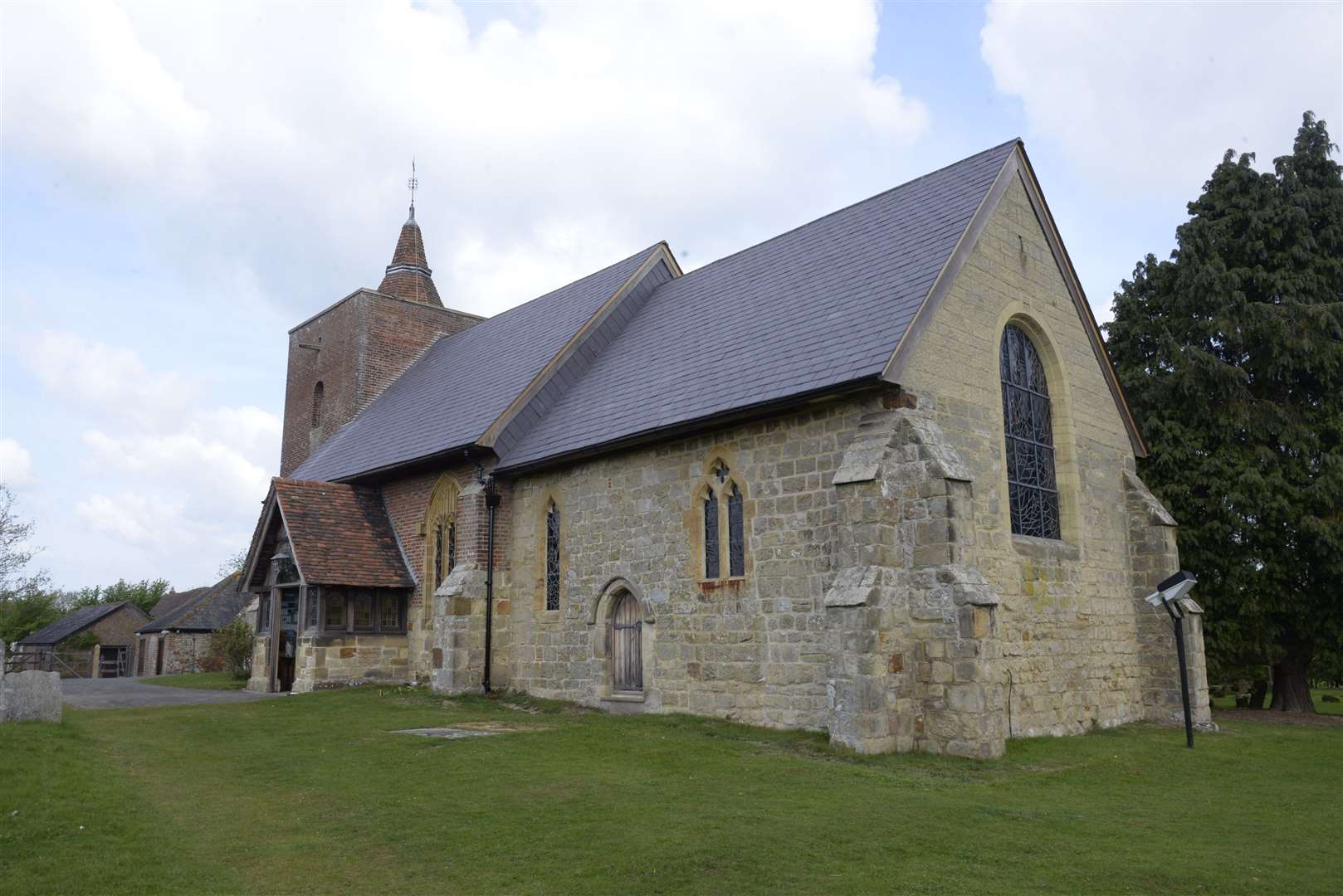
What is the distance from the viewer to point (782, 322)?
640 inches

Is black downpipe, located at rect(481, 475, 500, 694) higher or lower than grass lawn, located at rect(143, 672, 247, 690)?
higher

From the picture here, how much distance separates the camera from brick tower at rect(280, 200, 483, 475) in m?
29.1

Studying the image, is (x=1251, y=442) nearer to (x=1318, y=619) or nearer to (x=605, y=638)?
(x=1318, y=619)

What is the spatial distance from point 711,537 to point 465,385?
1026 cm

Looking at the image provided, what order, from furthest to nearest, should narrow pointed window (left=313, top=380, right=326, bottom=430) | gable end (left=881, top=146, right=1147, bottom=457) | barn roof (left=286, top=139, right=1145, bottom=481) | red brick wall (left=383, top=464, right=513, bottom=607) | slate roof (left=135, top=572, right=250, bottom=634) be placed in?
slate roof (left=135, top=572, right=250, bottom=634)
narrow pointed window (left=313, top=380, right=326, bottom=430)
red brick wall (left=383, top=464, right=513, bottom=607)
barn roof (left=286, top=139, right=1145, bottom=481)
gable end (left=881, top=146, right=1147, bottom=457)

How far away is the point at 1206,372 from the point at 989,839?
15.9 m

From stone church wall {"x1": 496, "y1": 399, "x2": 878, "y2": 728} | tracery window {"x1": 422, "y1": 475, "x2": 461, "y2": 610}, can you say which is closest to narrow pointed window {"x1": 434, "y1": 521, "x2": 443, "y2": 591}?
tracery window {"x1": 422, "y1": 475, "x2": 461, "y2": 610}

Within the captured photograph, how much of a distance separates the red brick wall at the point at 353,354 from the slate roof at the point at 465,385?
2.57 feet

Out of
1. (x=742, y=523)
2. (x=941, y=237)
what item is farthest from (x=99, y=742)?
(x=941, y=237)

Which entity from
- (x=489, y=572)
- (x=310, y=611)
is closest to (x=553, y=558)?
(x=489, y=572)

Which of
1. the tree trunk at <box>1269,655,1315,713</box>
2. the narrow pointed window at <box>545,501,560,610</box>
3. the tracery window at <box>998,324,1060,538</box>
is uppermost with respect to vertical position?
the tracery window at <box>998,324,1060,538</box>

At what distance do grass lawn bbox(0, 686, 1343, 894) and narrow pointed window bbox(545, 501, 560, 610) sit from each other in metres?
4.27

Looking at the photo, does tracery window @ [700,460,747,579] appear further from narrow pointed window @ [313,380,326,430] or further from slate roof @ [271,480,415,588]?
narrow pointed window @ [313,380,326,430]

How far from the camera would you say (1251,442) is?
2055 cm
